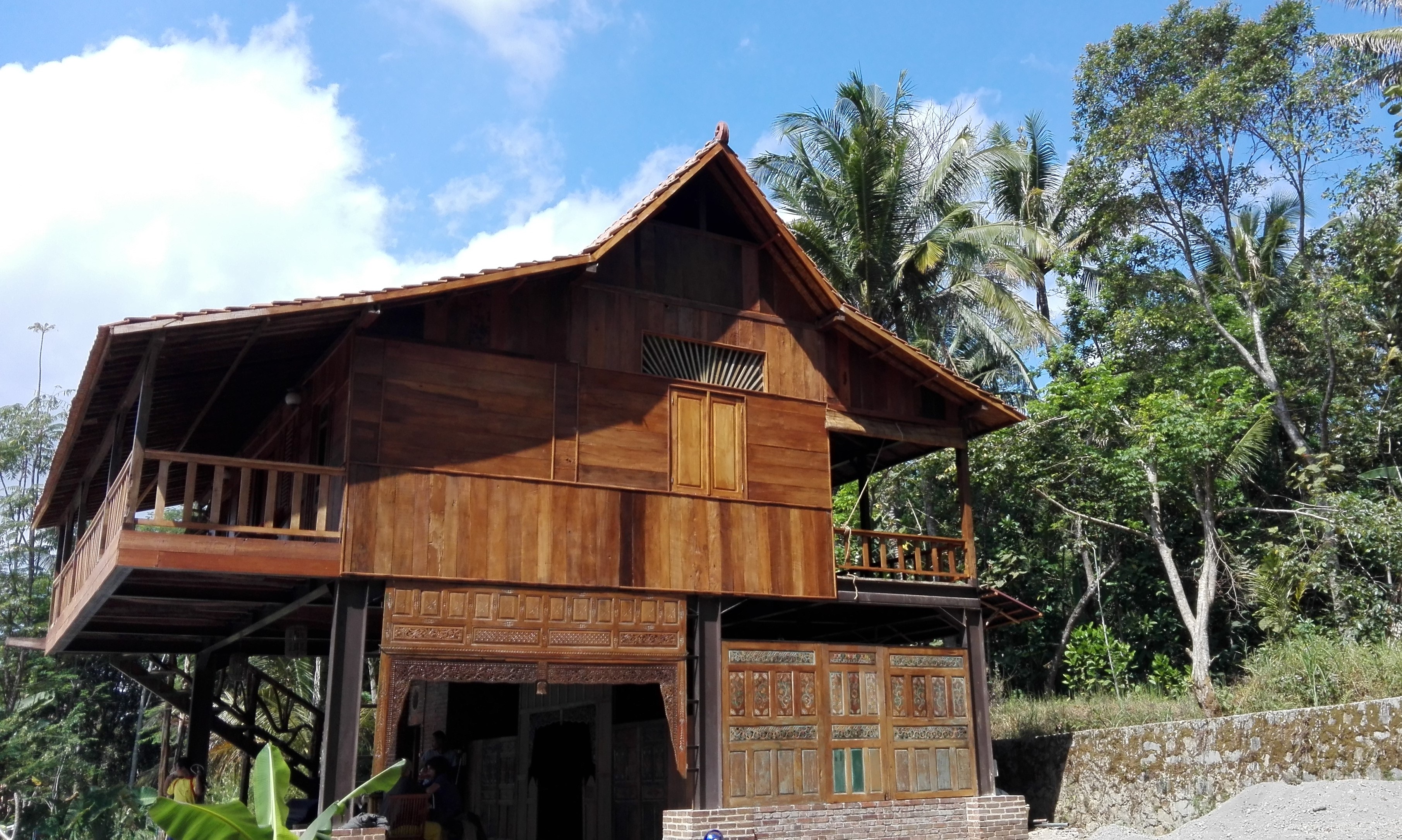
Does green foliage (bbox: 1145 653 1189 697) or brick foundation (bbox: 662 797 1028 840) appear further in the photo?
green foliage (bbox: 1145 653 1189 697)

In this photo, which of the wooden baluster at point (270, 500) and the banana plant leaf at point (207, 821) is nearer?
the banana plant leaf at point (207, 821)

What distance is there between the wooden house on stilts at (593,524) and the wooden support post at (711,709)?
0.03 metres

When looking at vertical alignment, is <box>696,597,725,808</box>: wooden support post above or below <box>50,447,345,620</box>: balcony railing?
below

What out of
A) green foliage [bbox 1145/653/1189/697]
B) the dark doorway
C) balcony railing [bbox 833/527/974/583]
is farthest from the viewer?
green foliage [bbox 1145/653/1189/697]

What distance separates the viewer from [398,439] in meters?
11.9

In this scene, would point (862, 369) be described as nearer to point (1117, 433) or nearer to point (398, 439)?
point (398, 439)

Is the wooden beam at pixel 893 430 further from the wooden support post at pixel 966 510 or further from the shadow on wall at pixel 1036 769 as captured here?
the shadow on wall at pixel 1036 769

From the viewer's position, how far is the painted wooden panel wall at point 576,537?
11719 millimetres

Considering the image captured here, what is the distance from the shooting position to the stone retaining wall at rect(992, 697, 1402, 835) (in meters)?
12.1

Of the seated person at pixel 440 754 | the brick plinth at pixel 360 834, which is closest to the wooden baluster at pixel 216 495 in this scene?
the brick plinth at pixel 360 834

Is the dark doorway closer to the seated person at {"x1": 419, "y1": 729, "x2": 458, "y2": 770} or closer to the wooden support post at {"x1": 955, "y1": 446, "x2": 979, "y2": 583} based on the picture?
the seated person at {"x1": 419, "y1": 729, "x2": 458, "y2": 770}

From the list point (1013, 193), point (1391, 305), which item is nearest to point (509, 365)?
point (1391, 305)

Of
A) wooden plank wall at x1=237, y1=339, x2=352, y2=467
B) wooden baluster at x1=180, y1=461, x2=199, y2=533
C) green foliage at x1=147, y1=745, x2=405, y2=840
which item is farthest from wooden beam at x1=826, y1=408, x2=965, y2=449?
green foliage at x1=147, y1=745, x2=405, y2=840

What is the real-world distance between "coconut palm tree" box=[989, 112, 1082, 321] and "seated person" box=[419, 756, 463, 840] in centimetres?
1832
